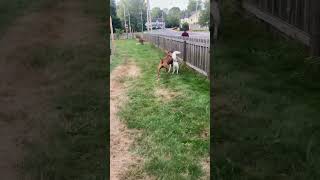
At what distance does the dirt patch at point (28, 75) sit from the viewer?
3037 millimetres

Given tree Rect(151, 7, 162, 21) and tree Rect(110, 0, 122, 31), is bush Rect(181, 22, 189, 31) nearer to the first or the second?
tree Rect(151, 7, 162, 21)

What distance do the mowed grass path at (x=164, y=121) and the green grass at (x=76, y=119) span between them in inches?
8.4

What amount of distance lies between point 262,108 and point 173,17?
3.42ft

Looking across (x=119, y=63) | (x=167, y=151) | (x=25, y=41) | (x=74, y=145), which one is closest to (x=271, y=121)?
(x=167, y=151)

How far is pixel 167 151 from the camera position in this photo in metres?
2.57

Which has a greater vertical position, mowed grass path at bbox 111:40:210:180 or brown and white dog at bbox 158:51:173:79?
brown and white dog at bbox 158:51:173:79

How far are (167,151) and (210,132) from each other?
1.03ft

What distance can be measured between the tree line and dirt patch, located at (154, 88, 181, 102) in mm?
420

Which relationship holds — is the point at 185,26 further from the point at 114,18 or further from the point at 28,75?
the point at 28,75

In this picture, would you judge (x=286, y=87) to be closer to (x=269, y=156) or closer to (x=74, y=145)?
(x=269, y=156)

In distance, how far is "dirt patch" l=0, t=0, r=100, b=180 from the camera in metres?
3.04

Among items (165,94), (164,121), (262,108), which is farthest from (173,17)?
(262,108)

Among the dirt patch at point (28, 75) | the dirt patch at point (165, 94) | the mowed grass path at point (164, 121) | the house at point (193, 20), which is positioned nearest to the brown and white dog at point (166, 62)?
the mowed grass path at point (164, 121)

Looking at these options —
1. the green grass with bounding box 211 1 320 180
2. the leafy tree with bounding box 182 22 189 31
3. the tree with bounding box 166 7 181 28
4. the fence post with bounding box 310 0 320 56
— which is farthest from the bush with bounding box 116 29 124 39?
the fence post with bounding box 310 0 320 56
